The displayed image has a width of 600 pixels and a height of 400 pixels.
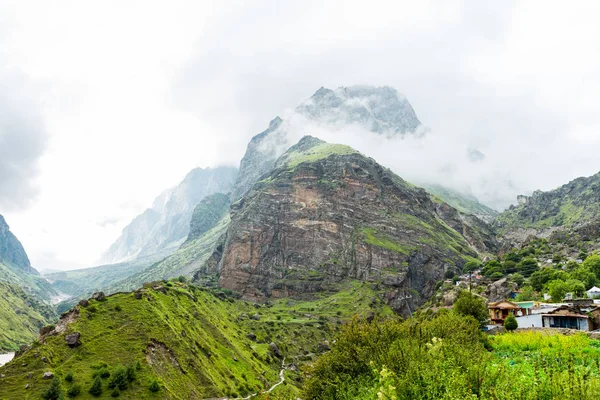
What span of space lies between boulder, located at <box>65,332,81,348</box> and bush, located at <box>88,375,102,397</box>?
12432mm

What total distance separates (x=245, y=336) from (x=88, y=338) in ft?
207

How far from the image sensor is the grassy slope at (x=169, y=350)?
71.8 m

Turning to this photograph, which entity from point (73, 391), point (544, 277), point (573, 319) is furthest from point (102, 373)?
point (544, 277)

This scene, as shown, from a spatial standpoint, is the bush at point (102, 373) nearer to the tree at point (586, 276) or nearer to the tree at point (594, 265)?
the tree at point (586, 276)

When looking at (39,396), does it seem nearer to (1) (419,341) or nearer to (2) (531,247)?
(1) (419,341)

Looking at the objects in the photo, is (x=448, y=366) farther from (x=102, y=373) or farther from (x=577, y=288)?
(x=577, y=288)

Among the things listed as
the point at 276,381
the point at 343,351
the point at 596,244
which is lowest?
the point at 276,381

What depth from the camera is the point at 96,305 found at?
3681 inches

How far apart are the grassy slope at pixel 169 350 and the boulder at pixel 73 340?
35.6 inches

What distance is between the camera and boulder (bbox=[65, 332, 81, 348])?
78.4 metres

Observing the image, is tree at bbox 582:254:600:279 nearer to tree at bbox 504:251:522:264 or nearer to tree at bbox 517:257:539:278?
tree at bbox 517:257:539:278

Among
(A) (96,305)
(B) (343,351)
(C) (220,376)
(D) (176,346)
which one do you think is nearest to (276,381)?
(C) (220,376)

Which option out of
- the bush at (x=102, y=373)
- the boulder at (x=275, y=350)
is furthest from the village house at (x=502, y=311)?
the bush at (x=102, y=373)

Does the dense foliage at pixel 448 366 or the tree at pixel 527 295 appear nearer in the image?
the dense foliage at pixel 448 366
